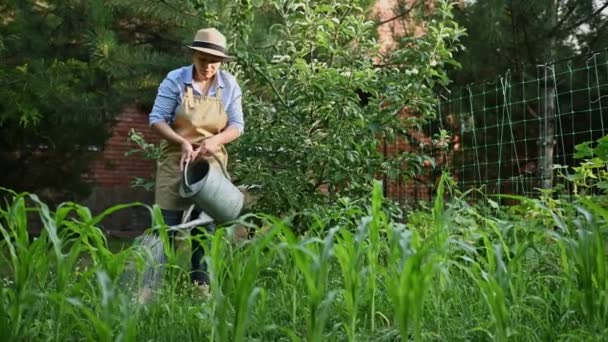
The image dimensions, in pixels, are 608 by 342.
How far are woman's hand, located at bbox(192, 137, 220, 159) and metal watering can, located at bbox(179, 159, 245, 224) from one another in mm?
63

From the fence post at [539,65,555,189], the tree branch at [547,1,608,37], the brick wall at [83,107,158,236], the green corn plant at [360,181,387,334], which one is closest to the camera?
the green corn plant at [360,181,387,334]

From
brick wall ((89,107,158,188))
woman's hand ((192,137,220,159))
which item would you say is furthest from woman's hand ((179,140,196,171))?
brick wall ((89,107,158,188))

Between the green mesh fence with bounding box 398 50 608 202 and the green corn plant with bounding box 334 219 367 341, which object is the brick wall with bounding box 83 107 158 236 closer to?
the green mesh fence with bounding box 398 50 608 202

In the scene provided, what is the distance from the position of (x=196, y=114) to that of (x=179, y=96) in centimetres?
14

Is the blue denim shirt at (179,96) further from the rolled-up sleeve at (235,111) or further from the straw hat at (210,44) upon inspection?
the straw hat at (210,44)

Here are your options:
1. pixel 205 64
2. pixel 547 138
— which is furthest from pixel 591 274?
pixel 547 138

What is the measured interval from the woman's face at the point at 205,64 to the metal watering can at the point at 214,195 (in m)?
0.50

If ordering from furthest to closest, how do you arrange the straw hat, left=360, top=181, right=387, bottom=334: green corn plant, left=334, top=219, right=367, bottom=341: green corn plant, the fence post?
the fence post → the straw hat → left=360, top=181, right=387, bottom=334: green corn plant → left=334, top=219, right=367, bottom=341: green corn plant

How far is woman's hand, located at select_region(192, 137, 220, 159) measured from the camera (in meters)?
3.22

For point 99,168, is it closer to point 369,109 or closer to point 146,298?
point 369,109

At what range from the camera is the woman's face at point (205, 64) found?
11.3ft

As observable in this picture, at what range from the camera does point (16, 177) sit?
784 cm

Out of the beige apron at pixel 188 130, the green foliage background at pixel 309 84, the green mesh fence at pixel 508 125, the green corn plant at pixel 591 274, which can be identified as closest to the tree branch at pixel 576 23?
the green mesh fence at pixel 508 125

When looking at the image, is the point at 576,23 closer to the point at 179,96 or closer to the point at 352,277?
the point at 179,96
